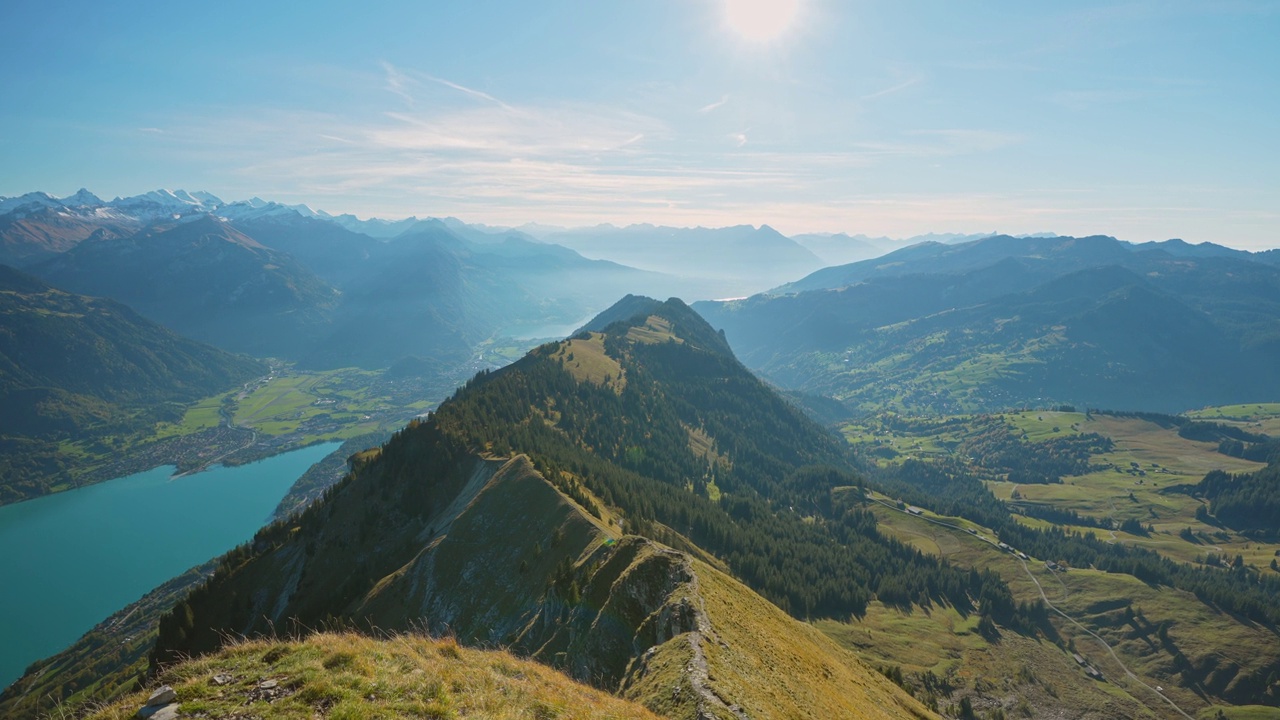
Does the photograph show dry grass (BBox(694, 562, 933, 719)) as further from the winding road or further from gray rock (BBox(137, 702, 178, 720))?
the winding road

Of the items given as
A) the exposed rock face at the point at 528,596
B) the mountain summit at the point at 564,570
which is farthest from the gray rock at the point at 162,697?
the exposed rock face at the point at 528,596

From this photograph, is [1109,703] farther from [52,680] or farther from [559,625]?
[52,680]

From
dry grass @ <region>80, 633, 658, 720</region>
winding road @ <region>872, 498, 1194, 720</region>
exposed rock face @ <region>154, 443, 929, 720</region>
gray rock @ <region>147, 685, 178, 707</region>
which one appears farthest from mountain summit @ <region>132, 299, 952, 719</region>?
winding road @ <region>872, 498, 1194, 720</region>

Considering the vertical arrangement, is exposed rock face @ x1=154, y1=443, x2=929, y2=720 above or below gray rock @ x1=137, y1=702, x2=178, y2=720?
below

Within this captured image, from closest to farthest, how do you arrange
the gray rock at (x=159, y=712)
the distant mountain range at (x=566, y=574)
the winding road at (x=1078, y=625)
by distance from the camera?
1. the gray rock at (x=159, y=712)
2. the distant mountain range at (x=566, y=574)
3. the winding road at (x=1078, y=625)

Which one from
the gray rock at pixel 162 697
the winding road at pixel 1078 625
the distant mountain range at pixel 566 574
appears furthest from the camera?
the winding road at pixel 1078 625

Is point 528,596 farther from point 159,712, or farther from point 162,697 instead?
point 159,712

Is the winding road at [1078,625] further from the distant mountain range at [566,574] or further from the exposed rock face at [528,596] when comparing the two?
the exposed rock face at [528,596]

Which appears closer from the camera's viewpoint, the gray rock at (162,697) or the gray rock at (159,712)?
the gray rock at (159,712)

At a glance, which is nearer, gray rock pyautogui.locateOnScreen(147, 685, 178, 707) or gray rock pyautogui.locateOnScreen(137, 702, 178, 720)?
gray rock pyautogui.locateOnScreen(137, 702, 178, 720)

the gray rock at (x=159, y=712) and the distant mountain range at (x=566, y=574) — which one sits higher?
the gray rock at (x=159, y=712)
